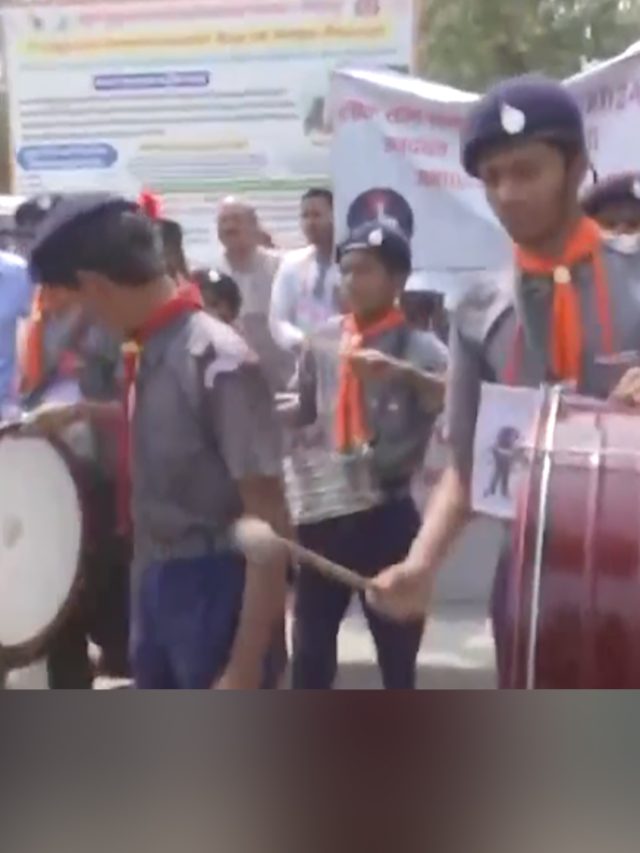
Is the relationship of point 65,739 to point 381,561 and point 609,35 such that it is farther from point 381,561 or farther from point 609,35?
point 609,35

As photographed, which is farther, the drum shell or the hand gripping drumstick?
the drum shell

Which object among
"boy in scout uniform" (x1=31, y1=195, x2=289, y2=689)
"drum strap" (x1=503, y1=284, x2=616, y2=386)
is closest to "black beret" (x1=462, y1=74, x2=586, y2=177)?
"drum strap" (x1=503, y1=284, x2=616, y2=386)

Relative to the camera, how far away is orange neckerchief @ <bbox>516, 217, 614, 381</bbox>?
1.95m

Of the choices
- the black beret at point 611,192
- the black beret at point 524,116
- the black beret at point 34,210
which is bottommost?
the black beret at point 34,210

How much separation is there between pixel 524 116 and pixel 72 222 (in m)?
0.64

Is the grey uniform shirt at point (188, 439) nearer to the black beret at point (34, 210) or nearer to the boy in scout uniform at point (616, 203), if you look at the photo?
the black beret at point (34, 210)

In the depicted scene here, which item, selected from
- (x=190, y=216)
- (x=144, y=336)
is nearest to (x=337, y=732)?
(x=144, y=336)

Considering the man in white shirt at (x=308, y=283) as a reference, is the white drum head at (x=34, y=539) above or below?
below

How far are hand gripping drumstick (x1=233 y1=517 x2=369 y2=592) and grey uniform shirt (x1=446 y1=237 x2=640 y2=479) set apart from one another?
217 mm

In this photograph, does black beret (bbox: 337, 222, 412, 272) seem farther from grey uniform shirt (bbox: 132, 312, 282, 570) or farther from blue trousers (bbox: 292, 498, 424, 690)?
blue trousers (bbox: 292, 498, 424, 690)

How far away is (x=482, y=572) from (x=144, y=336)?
583 millimetres

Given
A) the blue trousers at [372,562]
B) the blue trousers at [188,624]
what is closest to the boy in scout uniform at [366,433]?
the blue trousers at [372,562]

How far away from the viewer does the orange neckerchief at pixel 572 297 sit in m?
1.95

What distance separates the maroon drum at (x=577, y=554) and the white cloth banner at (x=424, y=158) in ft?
0.80
